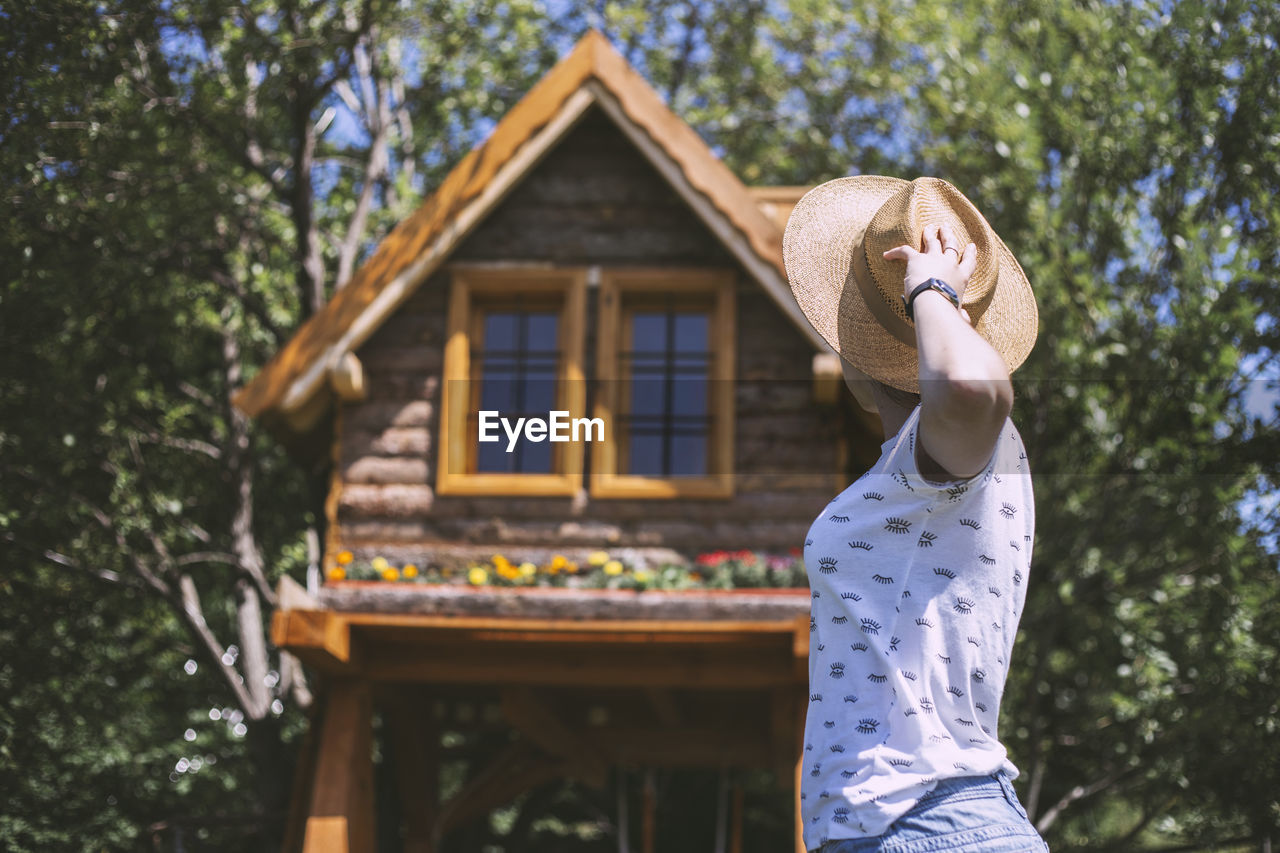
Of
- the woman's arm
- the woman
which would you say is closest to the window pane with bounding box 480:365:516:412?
the woman

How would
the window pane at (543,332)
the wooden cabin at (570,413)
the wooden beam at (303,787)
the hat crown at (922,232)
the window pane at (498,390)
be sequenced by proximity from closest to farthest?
the hat crown at (922,232) < the wooden cabin at (570,413) < the window pane at (498,390) < the window pane at (543,332) < the wooden beam at (303,787)

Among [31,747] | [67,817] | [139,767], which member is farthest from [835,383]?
[139,767]

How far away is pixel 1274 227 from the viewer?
9.77 m

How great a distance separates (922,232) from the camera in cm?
203

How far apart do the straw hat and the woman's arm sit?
0.28 metres

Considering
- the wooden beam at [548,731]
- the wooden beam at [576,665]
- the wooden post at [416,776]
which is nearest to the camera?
the wooden beam at [576,665]

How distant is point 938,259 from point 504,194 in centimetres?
670

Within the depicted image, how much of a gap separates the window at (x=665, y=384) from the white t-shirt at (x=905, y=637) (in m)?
5.85

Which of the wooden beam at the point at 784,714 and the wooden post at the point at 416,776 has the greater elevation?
the wooden beam at the point at 784,714

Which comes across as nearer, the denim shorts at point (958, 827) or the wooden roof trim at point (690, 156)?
the denim shorts at point (958, 827)

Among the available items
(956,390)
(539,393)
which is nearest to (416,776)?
(539,393)

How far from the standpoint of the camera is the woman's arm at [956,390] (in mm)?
1653

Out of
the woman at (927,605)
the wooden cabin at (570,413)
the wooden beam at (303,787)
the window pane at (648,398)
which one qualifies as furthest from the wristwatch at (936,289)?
the wooden beam at (303,787)

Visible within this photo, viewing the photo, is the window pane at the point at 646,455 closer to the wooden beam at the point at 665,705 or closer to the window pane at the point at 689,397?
the window pane at the point at 689,397
